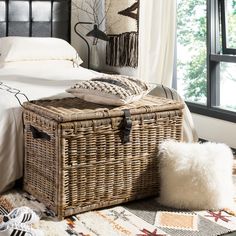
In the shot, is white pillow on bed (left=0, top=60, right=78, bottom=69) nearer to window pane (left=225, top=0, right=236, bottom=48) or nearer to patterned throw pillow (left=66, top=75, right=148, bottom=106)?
patterned throw pillow (left=66, top=75, right=148, bottom=106)

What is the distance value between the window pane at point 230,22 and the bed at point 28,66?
1.21m

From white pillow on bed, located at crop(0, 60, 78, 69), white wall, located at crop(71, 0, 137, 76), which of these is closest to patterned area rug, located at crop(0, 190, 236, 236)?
white pillow on bed, located at crop(0, 60, 78, 69)

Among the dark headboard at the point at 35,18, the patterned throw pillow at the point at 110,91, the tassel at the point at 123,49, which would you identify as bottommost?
the patterned throw pillow at the point at 110,91

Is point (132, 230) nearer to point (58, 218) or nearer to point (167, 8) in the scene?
point (58, 218)

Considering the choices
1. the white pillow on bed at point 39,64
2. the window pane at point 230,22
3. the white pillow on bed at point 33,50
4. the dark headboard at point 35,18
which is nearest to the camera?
the white pillow on bed at point 39,64

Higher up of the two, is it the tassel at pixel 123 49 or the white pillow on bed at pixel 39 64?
the tassel at pixel 123 49

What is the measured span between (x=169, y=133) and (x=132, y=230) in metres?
0.66

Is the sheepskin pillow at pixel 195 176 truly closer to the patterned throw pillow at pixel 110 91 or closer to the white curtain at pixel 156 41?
the patterned throw pillow at pixel 110 91

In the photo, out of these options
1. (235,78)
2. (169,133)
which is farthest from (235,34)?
(169,133)

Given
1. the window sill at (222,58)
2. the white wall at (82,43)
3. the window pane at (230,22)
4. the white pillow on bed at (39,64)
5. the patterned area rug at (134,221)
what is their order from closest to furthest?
1. the patterned area rug at (134,221)
2. the white pillow on bed at (39,64)
3. the window sill at (222,58)
4. the window pane at (230,22)
5. the white wall at (82,43)

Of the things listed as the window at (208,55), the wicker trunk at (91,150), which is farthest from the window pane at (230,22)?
the wicker trunk at (91,150)

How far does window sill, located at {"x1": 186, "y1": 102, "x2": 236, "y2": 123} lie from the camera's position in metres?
3.97

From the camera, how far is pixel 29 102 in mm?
2562

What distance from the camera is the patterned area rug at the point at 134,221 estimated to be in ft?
7.22
